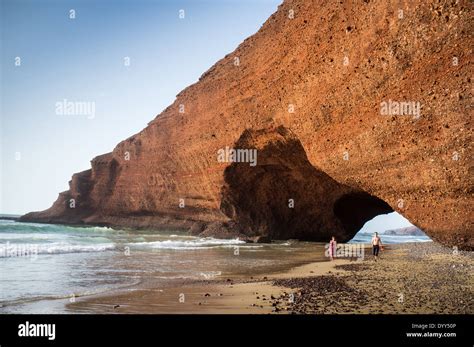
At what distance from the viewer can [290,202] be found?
2877cm

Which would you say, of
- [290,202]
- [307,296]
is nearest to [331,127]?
[307,296]

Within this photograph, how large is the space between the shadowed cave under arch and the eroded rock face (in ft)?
0.27

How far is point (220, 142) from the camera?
2761 cm

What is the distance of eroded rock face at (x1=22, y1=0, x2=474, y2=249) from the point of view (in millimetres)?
11969

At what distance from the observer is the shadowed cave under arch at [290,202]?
1025 inches

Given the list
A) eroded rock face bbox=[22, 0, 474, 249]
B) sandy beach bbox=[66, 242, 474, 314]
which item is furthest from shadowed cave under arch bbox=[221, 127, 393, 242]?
sandy beach bbox=[66, 242, 474, 314]

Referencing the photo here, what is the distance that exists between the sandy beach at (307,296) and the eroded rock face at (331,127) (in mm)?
3715

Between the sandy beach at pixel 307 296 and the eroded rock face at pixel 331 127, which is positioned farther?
the eroded rock face at pixel 331 127

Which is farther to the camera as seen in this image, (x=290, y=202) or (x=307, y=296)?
(x=290, y=202)

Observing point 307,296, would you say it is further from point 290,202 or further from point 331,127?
point 290,202

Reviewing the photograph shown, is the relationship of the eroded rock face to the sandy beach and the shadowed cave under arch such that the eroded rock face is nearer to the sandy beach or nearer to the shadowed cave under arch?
A: the shadowed cave under arch

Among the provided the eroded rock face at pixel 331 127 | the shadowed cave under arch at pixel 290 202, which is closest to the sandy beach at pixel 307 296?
the eroded rock face at pixel 331 127

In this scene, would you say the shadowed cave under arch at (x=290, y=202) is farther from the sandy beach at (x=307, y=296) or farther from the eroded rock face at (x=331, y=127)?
the sandy beach at (x=307, y=296)

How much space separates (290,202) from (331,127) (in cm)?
1308
